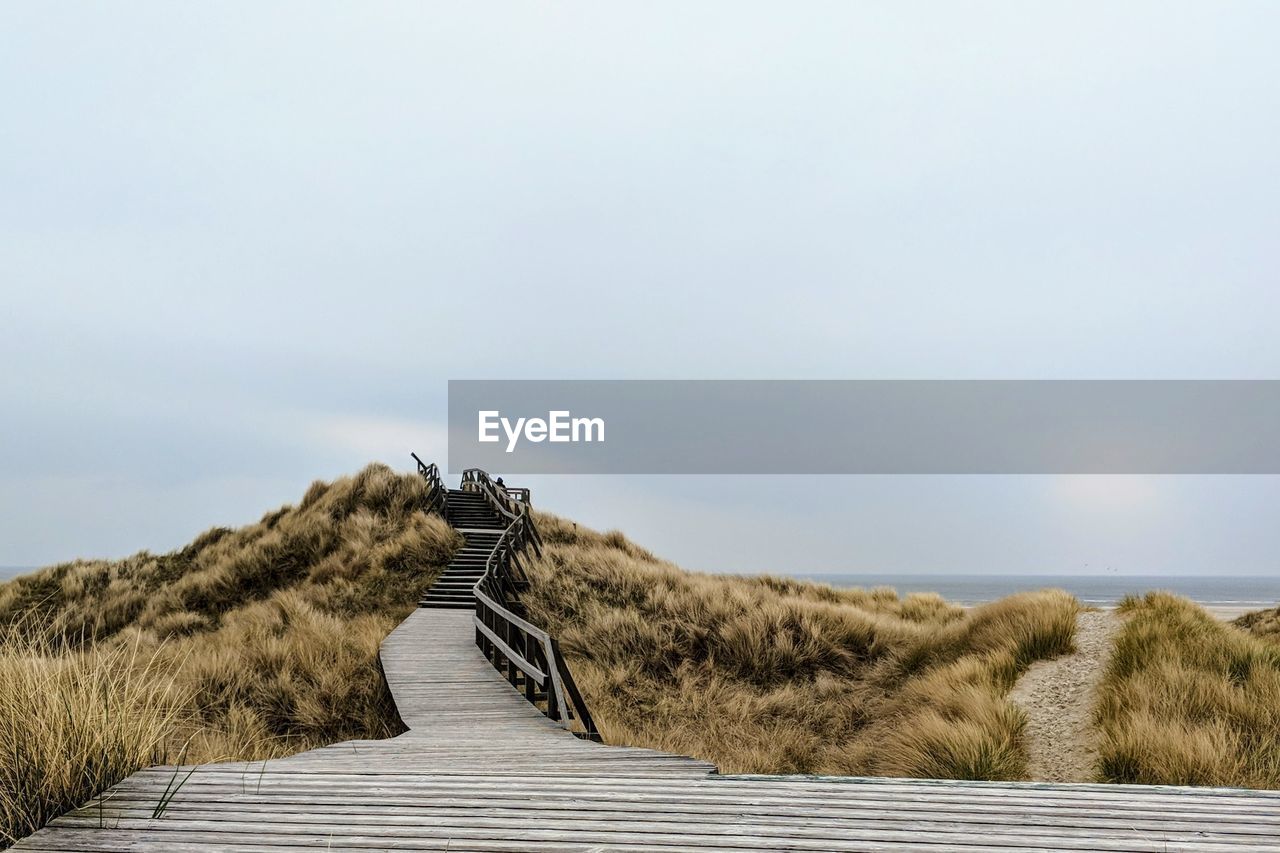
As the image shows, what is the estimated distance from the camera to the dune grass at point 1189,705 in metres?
7.69

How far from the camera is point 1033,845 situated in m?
3.42

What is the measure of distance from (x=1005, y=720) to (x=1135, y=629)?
371 centimetres

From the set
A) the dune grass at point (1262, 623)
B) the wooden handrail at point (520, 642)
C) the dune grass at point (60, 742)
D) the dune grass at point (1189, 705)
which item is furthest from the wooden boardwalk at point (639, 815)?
the dune grass at point (1262, 623)

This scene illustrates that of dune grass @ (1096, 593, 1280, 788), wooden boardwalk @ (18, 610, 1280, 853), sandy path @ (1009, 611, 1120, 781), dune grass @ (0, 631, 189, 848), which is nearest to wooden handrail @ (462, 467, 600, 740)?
wooden boardwalk @ (18, 610, 1280, 853)

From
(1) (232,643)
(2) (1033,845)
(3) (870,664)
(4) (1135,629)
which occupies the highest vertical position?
(2) (1033,845)

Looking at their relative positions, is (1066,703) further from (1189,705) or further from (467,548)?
(467,548)

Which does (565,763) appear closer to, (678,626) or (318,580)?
(678,626)

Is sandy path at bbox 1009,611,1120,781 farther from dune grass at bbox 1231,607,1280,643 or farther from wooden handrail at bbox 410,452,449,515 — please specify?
wooden handrail at bbox 410,452,449,515

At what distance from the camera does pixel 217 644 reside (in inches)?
579

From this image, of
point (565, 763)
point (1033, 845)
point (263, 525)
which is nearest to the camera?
point (1033, 845)

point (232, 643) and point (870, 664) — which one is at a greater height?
point (232, 643)

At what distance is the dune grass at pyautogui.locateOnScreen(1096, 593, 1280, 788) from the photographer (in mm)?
7688

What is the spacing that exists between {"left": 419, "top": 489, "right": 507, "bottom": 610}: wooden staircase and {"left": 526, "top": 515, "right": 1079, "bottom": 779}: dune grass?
177 centimetres

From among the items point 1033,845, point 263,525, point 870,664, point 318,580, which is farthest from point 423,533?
point 1033,845
